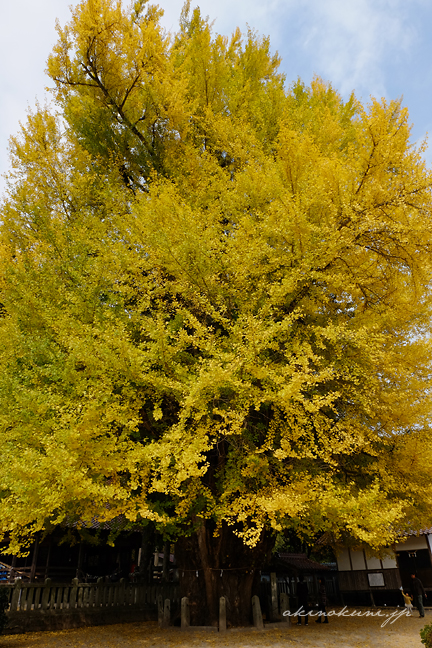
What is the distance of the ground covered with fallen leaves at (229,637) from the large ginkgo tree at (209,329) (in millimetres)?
782

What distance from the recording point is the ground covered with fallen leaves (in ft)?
23.2

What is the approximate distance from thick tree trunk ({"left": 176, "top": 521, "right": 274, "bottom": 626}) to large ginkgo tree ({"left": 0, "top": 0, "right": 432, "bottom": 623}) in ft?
0.14

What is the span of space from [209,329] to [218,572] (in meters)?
5.40

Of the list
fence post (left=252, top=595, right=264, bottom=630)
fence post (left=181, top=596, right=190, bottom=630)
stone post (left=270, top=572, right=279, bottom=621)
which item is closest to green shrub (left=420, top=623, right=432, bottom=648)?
fence post (left=252, top=595, right=264, bottom=630)

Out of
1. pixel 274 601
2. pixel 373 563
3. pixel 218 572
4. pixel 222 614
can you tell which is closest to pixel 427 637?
pixel 222 614

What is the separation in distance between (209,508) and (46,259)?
18.4 ft

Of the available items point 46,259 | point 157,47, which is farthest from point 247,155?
point 46,259

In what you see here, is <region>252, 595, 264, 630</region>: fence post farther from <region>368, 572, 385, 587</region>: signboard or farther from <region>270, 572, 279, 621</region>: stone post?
<region>368, 572, 385, 587</region>: signboard

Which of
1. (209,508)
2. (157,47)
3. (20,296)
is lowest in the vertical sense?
(209,508)

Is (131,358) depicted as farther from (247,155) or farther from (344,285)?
(247,155)

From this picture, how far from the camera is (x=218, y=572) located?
28.0ft

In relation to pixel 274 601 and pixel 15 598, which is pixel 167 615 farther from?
pixel 15 598

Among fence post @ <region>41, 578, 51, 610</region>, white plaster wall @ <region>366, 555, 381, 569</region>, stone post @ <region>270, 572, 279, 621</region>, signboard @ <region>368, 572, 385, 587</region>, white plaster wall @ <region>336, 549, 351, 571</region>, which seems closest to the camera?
fence post @ <region>41, 578, 51, 610</region>

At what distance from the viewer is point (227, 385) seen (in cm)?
584
